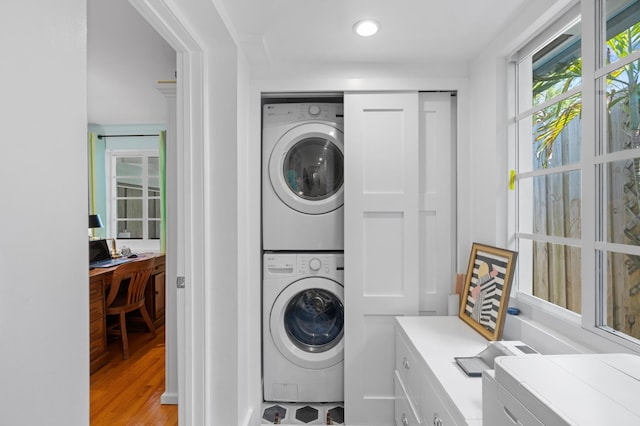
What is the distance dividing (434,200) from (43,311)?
198cm

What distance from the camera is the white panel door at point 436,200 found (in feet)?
7.05

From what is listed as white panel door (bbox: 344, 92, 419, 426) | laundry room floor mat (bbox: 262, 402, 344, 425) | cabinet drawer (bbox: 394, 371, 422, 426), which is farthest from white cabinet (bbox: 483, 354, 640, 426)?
laundry room floor mat (bbox: 262, 402, 344, 425)

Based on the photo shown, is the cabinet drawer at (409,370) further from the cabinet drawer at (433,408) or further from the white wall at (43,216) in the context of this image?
the white wall at (43,216)

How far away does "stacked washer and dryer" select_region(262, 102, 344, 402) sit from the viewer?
7.26ft

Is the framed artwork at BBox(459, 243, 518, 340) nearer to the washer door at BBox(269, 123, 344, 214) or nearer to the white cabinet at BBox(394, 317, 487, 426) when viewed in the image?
the white cabinet at BBox(394, 317, 487, 426)

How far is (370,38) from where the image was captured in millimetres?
1784

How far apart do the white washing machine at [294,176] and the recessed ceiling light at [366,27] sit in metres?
0.57

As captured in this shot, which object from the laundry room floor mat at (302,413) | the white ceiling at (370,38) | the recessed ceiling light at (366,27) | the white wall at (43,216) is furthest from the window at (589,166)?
the white wall at (43,216)

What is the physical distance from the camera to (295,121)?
222 centimetres

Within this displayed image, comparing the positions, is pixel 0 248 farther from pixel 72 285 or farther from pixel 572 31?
pixel 572 31

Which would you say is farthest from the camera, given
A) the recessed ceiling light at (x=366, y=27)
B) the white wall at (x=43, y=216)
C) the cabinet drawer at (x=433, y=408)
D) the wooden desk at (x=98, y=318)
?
the wooden desk at (x=98, y=318)

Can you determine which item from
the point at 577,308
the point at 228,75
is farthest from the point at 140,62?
the point at 577,308

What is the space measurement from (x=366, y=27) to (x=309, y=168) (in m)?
0.91

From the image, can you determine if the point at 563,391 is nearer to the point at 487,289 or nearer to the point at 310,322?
the point at 487,289
